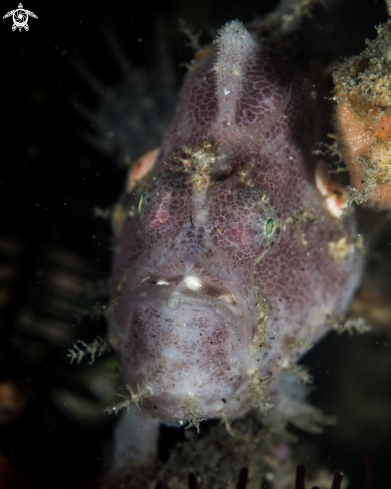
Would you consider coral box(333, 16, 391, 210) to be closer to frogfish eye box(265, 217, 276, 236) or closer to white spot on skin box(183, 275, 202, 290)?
frogfish eye box(265, 217, 276, 236)

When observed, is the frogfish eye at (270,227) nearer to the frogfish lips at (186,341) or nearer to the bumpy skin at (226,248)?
the bumpy skin at (226,248)

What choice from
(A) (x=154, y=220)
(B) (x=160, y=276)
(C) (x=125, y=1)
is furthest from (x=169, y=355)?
(C) (x=125, y=1)

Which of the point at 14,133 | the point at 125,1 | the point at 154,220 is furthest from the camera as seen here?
the point at 125,1

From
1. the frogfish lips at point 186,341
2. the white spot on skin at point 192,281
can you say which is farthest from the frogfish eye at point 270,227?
the white spot on skin at point 192,281

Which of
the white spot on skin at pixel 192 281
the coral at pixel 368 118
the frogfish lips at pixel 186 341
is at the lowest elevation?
the frogfish lips at pixel 186 341

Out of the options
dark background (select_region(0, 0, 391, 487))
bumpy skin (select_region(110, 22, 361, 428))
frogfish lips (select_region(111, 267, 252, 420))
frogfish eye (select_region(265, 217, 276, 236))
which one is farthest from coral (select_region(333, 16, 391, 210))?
frogfish lips (select_region(111, 267, 252, 420))

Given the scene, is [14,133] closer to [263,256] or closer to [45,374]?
[45,374]
